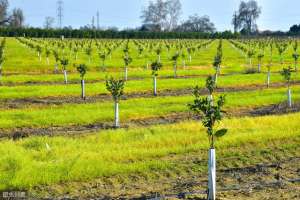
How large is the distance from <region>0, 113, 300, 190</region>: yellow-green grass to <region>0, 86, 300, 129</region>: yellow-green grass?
150 inches

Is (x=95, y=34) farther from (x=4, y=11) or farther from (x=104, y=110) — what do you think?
(x=104, y=110)

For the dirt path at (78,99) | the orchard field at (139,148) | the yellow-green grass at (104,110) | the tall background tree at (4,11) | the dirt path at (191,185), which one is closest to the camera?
the dirt path at (191,185)

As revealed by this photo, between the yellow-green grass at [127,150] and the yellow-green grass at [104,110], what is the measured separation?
380 cm

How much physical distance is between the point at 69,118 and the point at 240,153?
9097 millimetres

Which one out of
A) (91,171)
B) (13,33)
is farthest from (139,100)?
(13,33)

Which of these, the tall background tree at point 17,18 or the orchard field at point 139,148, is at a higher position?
the tall background tree at point 17,18

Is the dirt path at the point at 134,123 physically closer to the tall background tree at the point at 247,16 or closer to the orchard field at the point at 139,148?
the orchard field at the point at 139,148

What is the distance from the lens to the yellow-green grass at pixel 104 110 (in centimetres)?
2127

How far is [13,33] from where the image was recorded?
365 feet

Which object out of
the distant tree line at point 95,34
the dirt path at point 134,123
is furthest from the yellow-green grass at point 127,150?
the distant tree line at point 95,34

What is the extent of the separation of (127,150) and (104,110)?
28.9 ft

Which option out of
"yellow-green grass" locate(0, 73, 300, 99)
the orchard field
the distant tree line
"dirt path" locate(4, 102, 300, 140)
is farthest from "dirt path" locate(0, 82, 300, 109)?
the distant tree line

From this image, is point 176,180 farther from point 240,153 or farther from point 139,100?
point 139,100

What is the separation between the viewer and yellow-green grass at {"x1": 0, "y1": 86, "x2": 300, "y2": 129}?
21.3 m
